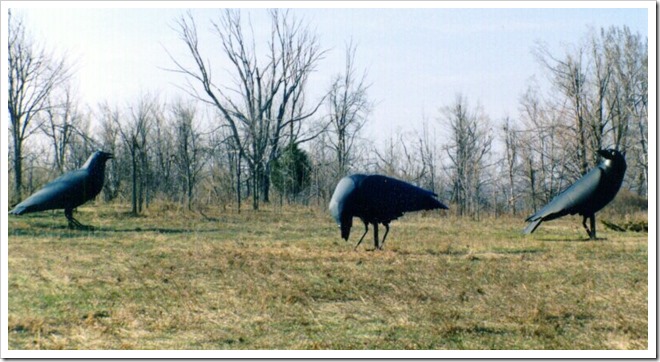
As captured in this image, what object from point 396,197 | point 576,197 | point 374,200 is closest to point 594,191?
point 576,197

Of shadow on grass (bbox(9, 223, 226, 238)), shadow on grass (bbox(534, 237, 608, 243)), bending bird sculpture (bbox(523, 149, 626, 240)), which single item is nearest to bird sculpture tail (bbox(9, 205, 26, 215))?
shadow on grass (bbox(9, 223, 226, 238))

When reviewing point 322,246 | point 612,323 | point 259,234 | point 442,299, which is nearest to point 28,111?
point 259,234

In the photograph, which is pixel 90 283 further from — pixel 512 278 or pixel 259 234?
pixel 259 234

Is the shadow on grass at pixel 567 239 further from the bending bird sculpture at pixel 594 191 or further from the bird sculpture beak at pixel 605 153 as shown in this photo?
the bird sculpture beak at pixel 605 153

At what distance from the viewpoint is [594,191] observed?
554 inches

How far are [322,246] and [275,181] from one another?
22514mm

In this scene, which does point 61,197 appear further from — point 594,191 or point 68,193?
point 594,191

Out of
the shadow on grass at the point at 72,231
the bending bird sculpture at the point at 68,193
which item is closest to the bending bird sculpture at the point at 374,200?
the shadow on grass at the point at 72,231

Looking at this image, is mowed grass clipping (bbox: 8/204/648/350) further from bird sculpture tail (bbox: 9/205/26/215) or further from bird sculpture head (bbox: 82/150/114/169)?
bird sculpture head (bbox: 82/150/114/169)

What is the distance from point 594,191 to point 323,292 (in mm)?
7512

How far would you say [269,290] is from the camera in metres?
8.59

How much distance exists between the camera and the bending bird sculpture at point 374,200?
12.2 meters

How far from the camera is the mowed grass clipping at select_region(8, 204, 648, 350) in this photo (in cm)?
665

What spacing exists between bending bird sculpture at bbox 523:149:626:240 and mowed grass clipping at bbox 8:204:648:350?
2.01 ft
